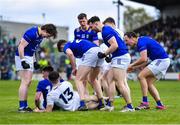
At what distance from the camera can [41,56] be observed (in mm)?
43219

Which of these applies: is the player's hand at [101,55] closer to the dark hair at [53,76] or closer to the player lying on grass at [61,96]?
the player lying on grass at [61,96]

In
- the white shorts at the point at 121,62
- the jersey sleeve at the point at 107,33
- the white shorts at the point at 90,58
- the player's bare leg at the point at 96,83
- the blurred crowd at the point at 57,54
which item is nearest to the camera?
the jersey sleeve at the point at 107,33

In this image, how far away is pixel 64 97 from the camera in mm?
13469

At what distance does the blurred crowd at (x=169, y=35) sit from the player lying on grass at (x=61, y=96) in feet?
88.6

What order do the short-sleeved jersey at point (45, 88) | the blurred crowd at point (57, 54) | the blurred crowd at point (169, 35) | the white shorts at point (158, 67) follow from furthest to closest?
the blurred crowd at point (57, 54), the blurred crowd at point (169, 35), the white shorts at point (158, 67), the short-sleeved jersey at point (45, 88)

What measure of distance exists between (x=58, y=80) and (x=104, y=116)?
6.12 ft

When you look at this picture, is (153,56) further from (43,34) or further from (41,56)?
(41,56)

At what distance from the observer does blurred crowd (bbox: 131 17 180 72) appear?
41.0 meters

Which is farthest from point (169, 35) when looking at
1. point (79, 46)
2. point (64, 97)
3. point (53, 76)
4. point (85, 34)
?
point (53, 76)

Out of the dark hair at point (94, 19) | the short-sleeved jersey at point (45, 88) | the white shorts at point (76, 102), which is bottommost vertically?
the white shorts at point (76, 102)

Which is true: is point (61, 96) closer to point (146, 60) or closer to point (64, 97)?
point (64, 97)

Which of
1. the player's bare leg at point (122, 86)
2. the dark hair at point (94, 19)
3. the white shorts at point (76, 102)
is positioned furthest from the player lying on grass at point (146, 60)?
the white shorts at point (76, 102)

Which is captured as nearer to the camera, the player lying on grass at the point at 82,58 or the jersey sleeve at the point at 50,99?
the jersey sleeve at the point at 50,99

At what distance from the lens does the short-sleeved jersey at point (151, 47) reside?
14055mm
